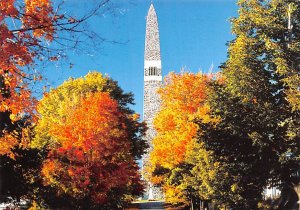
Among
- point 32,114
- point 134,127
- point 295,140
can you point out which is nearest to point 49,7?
point 32,114

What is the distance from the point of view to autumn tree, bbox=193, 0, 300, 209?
22109 millimetres

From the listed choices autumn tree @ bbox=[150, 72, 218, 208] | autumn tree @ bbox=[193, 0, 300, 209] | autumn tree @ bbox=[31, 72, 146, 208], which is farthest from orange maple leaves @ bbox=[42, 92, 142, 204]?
autumn tree @ bbox=[193, 0, 300, 209]

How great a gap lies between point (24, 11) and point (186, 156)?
2393 cm

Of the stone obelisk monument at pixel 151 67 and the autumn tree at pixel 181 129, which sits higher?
the stone obelisk monument at pixel 151 67

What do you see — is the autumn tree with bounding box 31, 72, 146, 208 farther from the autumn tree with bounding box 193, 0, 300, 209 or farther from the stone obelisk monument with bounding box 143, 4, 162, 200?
the stone obelisk monument with bounding box 143, 4, 162, 200

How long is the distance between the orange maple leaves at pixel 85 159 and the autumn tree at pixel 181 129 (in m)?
4.27

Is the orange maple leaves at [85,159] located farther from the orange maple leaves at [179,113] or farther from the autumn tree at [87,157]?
the orange maple leaves at [179,113]

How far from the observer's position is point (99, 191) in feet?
102

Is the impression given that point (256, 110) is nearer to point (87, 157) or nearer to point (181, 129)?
point (181, 129)

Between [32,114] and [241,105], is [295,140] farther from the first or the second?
[32,114]

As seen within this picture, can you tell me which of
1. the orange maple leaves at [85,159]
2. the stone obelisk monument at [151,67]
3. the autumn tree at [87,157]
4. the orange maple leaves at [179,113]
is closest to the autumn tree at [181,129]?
the orange maple leaves at [179,113]

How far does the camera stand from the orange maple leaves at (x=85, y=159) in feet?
99.3

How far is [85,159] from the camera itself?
30.6 meters

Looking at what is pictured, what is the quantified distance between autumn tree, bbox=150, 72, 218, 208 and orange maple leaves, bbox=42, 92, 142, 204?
4.27 meters
